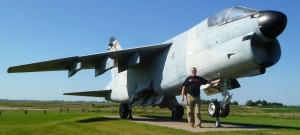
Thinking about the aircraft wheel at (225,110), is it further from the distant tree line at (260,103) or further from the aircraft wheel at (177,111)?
the distant tree line at (260,103)

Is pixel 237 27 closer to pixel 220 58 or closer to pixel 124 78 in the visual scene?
pixel 220 58

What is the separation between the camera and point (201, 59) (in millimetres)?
13234

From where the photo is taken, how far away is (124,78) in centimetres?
2094

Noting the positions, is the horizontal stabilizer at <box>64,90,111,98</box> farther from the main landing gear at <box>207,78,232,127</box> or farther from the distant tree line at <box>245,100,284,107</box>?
the distant tree line at <box>245,100,284,107</box>

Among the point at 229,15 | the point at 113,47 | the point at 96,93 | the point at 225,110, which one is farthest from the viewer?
the point at 113,47

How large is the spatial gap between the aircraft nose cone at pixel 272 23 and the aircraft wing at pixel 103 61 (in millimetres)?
6371

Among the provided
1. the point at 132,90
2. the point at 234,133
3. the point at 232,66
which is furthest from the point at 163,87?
the point at 234,133

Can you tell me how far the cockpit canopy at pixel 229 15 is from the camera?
38.6ft

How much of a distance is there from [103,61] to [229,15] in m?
7.08

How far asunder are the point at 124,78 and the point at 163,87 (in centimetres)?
529

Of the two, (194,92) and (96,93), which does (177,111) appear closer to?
(96,93)

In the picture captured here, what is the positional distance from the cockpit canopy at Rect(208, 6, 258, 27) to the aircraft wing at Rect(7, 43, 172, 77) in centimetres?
379

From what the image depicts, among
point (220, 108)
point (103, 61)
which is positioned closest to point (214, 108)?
point (220, 108)

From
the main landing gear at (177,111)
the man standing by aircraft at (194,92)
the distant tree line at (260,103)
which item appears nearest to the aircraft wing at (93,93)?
the main landing gear at (177,111)
